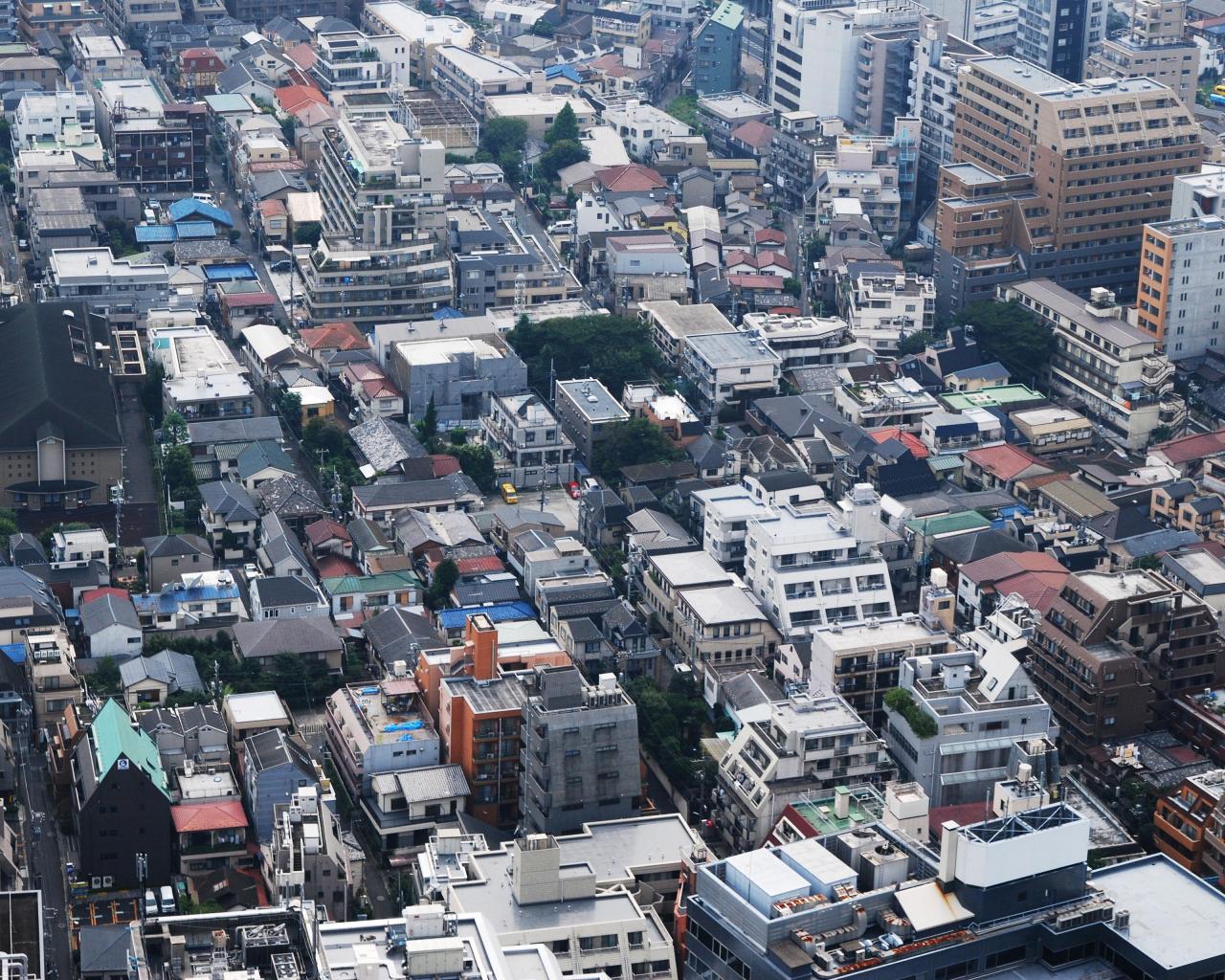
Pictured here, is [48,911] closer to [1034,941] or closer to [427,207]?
[1034,941]

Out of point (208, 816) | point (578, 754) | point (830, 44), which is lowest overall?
point (208, 816)

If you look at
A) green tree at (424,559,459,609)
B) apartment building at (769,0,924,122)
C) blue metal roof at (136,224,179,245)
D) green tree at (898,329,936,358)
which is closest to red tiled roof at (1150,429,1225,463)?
green tree at (898,329,936,358)

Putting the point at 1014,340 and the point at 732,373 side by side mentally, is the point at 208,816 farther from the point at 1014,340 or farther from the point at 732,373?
the point at 1014,340

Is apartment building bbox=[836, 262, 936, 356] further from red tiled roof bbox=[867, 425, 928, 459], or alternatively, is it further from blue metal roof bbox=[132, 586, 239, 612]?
blue metal roof bbox=[132, 586, 239, 612]

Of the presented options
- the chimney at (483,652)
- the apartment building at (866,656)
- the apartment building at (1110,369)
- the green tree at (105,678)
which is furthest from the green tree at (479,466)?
the apartment building at (1110,369)

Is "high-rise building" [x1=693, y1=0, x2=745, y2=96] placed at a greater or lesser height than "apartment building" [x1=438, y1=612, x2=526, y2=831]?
greater

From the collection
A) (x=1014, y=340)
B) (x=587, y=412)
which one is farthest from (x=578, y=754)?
(x=1014, y=340)

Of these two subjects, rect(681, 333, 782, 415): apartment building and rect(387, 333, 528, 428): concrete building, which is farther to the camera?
rect(681, 333, 782, 415): apartment building

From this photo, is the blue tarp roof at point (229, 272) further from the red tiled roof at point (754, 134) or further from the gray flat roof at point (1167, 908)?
the gray flat roof at point (1167, 908)
